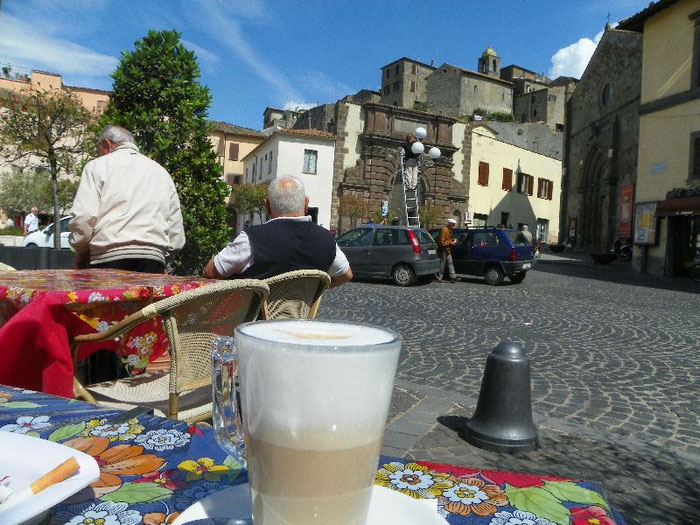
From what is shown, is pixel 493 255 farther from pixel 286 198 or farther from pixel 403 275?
pixel 286 198

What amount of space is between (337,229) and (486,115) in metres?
41.5

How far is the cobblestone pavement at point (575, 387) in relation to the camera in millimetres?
3211

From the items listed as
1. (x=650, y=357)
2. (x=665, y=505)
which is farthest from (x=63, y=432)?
(x=650, y=357)

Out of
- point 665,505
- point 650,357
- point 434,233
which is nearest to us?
point 665,505

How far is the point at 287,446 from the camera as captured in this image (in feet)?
1.98

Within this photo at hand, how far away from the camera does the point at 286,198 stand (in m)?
3.09

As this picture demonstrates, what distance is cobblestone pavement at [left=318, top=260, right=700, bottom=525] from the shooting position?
3211 mm

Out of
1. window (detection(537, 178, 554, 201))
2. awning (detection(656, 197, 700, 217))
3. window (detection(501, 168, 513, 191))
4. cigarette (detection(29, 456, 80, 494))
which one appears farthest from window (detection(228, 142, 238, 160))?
cigarette (detection(29, 456, 80, 494))

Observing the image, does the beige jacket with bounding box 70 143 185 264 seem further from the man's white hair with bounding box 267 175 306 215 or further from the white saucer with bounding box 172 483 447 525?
the white saucer with bounding box 172 483 447 525

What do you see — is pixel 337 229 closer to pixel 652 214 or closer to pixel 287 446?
pixel 652 214

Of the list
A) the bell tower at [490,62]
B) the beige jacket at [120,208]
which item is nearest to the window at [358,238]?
the beige jacket at [120,208]

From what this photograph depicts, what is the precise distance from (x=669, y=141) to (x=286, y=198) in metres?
19.7

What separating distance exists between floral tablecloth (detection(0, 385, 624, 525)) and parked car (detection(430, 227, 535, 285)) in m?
14.3

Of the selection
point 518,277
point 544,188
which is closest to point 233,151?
point 544,188
